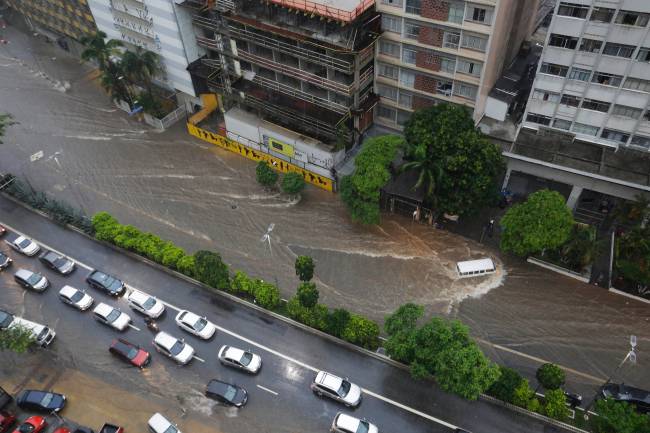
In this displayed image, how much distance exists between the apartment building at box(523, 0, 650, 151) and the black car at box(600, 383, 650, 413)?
23.9 meters

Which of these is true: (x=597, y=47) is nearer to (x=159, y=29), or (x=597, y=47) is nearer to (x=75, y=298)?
(x=159, y=29)

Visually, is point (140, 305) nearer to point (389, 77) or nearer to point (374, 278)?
point (374, 278)

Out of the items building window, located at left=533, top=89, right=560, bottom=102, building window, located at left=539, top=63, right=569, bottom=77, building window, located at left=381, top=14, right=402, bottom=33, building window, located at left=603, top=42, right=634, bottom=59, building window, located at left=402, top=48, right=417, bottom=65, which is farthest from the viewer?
building window, located at left=402, top=48, right=417, bottom=65

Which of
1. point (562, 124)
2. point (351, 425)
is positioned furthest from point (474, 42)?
point (351, 425)

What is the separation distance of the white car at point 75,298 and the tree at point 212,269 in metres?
11.3

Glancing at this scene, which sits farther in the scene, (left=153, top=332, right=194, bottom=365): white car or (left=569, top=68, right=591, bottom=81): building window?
(left=569, top=68, right=591, bottom=81): building window

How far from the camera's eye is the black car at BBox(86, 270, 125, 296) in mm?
49188

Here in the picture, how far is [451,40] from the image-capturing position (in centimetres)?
5025

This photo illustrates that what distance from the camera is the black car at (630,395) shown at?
3912cm

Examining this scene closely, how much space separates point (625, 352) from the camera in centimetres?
4350

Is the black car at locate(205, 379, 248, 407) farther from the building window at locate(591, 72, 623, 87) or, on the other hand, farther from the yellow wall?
the building window at locate(591, 72, 623, 87)

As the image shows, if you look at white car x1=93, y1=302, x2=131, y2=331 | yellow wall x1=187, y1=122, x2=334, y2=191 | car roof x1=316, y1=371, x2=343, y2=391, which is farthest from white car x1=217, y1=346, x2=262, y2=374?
yellow wall x1=187, y1=122, x2=334, y2=191

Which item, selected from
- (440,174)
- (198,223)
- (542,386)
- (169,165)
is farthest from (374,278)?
(169,165)

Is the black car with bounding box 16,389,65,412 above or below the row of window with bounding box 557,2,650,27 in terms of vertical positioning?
below
